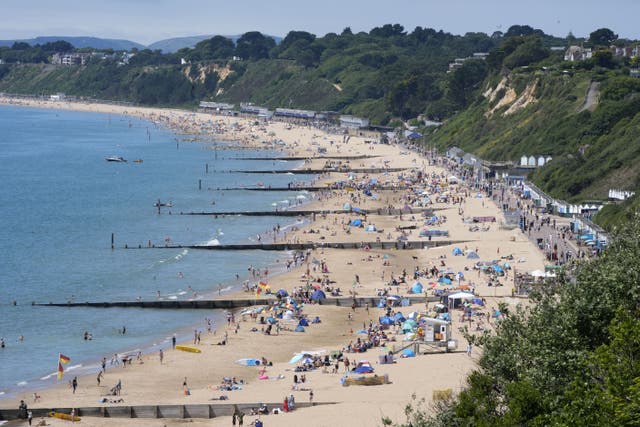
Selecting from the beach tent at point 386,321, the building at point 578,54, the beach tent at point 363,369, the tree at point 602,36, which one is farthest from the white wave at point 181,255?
the tree at point 602,36

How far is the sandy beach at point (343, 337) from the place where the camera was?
34.8 metres

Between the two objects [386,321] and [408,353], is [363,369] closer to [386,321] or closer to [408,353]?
[408,353]

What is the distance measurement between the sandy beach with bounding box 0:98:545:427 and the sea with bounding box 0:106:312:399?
7.55 feet

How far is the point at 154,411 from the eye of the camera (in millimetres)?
34219

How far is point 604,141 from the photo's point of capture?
85.0m

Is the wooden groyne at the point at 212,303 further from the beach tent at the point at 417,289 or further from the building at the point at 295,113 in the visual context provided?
the building at the point at 295,113

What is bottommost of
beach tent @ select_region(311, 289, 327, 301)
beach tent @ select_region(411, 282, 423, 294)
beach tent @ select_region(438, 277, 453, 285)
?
beach tent @ select_region(311, 289, 327, 301)

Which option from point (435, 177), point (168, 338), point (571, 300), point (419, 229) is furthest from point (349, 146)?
point (571, 300)

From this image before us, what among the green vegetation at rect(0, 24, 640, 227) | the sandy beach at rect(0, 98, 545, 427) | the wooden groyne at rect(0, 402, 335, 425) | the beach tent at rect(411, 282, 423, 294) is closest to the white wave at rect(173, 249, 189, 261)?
the sandy beach at rect(0, 98, 545, 427)

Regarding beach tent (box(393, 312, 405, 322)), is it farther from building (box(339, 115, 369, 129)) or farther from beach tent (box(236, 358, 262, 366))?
building (box(339, 115, 369, 129))

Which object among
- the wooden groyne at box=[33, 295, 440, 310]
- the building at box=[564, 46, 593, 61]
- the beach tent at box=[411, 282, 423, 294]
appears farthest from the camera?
the building at box=[564, 46, 593, 61]

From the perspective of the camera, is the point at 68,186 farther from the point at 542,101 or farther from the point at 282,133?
the point at 282,133

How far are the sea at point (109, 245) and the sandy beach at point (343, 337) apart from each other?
230 centimetres

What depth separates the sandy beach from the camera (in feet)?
114
